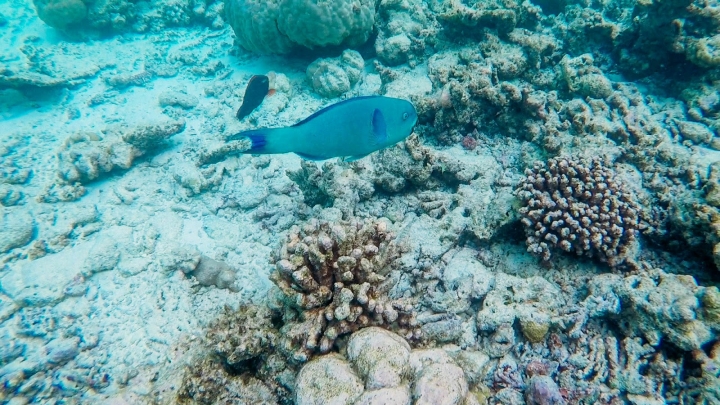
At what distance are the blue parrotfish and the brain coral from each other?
14.9 ft

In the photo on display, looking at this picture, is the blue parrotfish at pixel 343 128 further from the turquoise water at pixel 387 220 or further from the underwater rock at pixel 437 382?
the underwater rock at pixel 437 382

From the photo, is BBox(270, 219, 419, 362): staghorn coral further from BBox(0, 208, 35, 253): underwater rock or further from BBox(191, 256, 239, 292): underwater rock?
BBox(0, 208, 35, 253): underwater rock

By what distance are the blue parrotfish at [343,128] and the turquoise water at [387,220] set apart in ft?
0.06

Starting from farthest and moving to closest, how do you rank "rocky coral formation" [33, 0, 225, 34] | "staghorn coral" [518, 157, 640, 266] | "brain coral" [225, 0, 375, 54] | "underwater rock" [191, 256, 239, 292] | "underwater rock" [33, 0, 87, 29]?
"rocky coral formation" [33, 0, 225, 34] → "underwater rock" [33, 0, 87, 29] → "brain coral" [225, 0, 375, 54] → "underwater rock" [191, 256, 239, 292] → "staghorn coral" [518, 157, 640, 266]

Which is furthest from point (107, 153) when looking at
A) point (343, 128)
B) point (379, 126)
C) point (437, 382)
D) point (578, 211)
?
point (578, 211)

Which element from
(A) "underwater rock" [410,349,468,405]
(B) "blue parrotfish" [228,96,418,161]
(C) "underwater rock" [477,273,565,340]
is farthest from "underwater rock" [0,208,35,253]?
(C) "underwater rock" [477,273,565,340]

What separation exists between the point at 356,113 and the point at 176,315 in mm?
3365

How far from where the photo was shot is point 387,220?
4137mm

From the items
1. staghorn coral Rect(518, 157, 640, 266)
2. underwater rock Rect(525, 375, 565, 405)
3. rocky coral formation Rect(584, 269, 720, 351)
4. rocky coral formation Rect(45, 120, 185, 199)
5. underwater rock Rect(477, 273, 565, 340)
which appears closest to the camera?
underwater rock Rect(525, 375, 565, 405)

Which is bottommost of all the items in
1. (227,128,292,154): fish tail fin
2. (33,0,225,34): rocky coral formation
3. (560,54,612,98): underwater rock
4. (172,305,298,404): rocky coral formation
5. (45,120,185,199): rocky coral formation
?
(45,120,185,199): rocky coral formation

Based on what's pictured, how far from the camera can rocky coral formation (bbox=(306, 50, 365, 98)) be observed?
6883 millimetres

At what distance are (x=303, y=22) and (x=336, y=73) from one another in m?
1.14

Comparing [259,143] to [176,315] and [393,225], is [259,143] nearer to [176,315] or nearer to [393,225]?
[393,225]

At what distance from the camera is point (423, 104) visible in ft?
17.5
